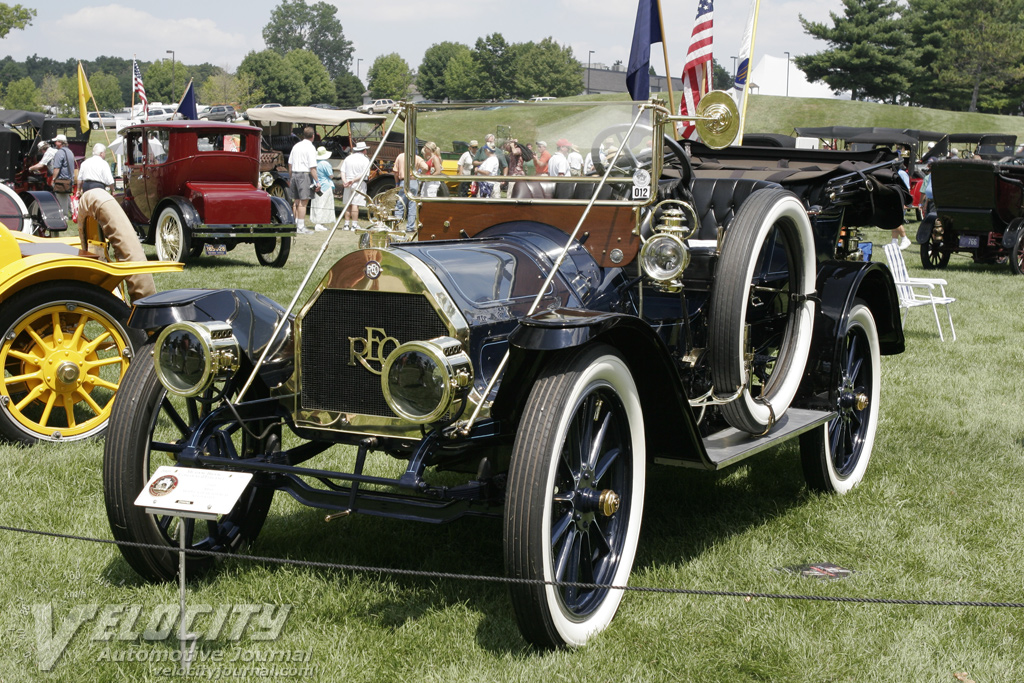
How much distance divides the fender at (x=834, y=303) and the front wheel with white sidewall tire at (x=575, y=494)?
61.3 inches

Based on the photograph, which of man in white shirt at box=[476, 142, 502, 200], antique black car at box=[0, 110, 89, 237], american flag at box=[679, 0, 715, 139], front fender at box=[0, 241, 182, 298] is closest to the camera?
man in white shirt at box=[476, 142, 502, 200]

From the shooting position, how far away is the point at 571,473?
323 centimetres

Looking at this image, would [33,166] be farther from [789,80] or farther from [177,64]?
[177,64]

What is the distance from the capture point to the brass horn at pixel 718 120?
3904mm

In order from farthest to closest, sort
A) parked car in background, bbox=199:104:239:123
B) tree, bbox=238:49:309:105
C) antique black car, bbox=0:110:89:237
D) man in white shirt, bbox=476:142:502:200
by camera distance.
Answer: tree, bbox=238:49:309:105
parked car in background, bbox=199:104:239:123
antique black car, bbox=0:110:89:237
man in white shirt, bbox=476:142:502:200

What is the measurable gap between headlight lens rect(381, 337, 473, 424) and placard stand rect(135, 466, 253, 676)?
53cm

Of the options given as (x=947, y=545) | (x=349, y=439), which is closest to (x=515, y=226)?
(x=349, y=439)

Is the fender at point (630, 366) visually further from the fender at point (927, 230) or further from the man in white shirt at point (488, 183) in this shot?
the fender at point (927, 230)

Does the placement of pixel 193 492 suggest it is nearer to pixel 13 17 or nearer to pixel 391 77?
pixel 13 17

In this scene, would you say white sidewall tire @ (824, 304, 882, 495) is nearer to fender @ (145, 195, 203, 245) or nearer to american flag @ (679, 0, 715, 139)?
american flag @ (679, 0, 715, 139)

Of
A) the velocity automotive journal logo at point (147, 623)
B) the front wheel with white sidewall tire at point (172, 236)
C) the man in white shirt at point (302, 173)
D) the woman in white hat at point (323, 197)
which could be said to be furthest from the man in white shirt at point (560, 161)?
the woman in white hat at point (323, 197)

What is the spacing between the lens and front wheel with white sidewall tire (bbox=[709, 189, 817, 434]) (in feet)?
12.3

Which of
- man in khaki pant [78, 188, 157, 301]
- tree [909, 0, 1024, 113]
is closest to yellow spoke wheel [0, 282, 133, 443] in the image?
man in khaki pant [78, 188, 157, 301]

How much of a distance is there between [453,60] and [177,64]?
4575 centimetres
